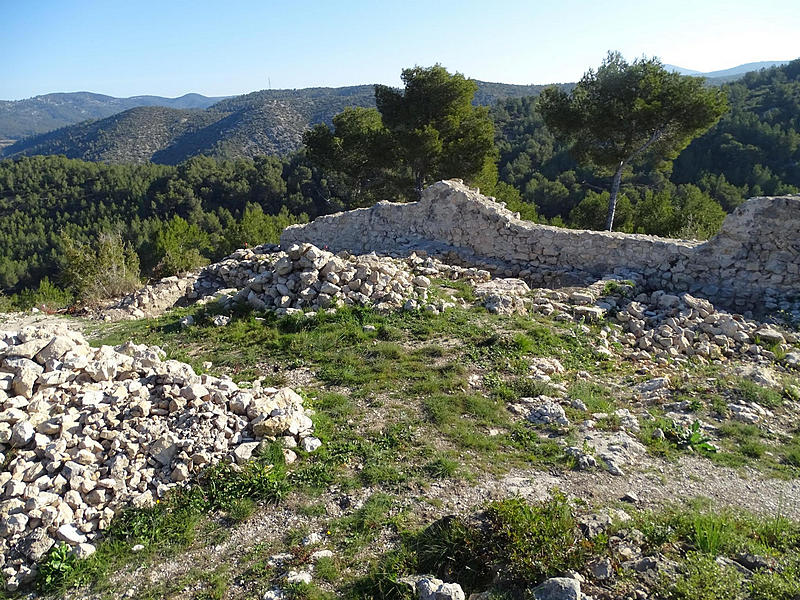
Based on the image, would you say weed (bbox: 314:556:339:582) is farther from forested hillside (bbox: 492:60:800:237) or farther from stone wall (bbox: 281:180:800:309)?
forested hillside (bbox: 492:60:800:237)

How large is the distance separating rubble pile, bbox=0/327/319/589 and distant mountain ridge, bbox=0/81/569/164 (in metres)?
75.3

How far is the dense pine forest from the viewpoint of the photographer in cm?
2484

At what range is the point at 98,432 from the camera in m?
4.67

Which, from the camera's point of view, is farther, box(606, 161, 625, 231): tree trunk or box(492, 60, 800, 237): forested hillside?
box(492, 60, 800, 237): forested hillside

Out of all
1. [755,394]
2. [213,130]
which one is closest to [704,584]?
[755,394]

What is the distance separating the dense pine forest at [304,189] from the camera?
81.5ft

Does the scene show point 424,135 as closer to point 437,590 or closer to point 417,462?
point 417,462

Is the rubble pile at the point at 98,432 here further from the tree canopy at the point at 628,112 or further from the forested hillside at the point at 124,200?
the forested hillside at the point at 124,200

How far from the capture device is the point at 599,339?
316 inches

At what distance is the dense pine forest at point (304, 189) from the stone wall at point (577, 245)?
797 cm

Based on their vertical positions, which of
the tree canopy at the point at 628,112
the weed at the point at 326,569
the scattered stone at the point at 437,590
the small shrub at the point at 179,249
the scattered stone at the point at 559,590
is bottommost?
the weed at the point at 326,569

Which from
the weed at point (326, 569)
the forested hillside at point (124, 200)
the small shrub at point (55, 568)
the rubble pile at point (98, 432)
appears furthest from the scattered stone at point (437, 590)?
the forested hillside at point (124, 200)

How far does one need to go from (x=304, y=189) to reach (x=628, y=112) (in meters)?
31.4

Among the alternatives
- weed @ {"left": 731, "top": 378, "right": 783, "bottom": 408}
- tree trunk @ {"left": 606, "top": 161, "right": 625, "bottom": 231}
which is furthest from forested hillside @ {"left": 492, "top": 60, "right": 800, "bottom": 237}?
weed @ {"left": 731, "top": 378, "right": 783, "bottom": 408}
